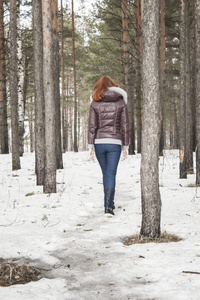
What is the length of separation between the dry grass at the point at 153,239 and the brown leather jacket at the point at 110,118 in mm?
1691

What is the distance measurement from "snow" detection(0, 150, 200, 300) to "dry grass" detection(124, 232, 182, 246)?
112mm

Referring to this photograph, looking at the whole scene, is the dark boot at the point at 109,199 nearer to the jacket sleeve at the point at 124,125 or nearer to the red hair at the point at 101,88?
the jacket sleeve at the point at 124,125

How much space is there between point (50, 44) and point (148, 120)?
3684 mm

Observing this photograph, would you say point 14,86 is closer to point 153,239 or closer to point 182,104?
point 182,104

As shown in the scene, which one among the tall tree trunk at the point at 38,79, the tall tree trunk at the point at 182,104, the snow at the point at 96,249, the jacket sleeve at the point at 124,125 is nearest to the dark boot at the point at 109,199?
the snow at the point at 96,249

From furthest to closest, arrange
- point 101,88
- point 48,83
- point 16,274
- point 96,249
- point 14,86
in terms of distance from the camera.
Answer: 1. point 14,86
2. point 48,83
3. point 101,88
4. point 96,249
5. point 16,274

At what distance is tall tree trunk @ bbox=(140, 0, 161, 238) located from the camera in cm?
335

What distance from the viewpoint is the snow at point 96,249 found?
2273 millimetres

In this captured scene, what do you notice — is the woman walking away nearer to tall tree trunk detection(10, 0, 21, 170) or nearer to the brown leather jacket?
the brown leather jacket

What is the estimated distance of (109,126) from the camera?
185 inches

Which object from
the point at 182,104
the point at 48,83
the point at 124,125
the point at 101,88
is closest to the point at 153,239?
the point at 124,125

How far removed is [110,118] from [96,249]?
7.17ft

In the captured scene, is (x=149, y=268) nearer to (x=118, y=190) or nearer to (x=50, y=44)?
(x=118, y=190)

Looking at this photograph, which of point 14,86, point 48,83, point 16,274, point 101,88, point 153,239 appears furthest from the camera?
point 14,86
